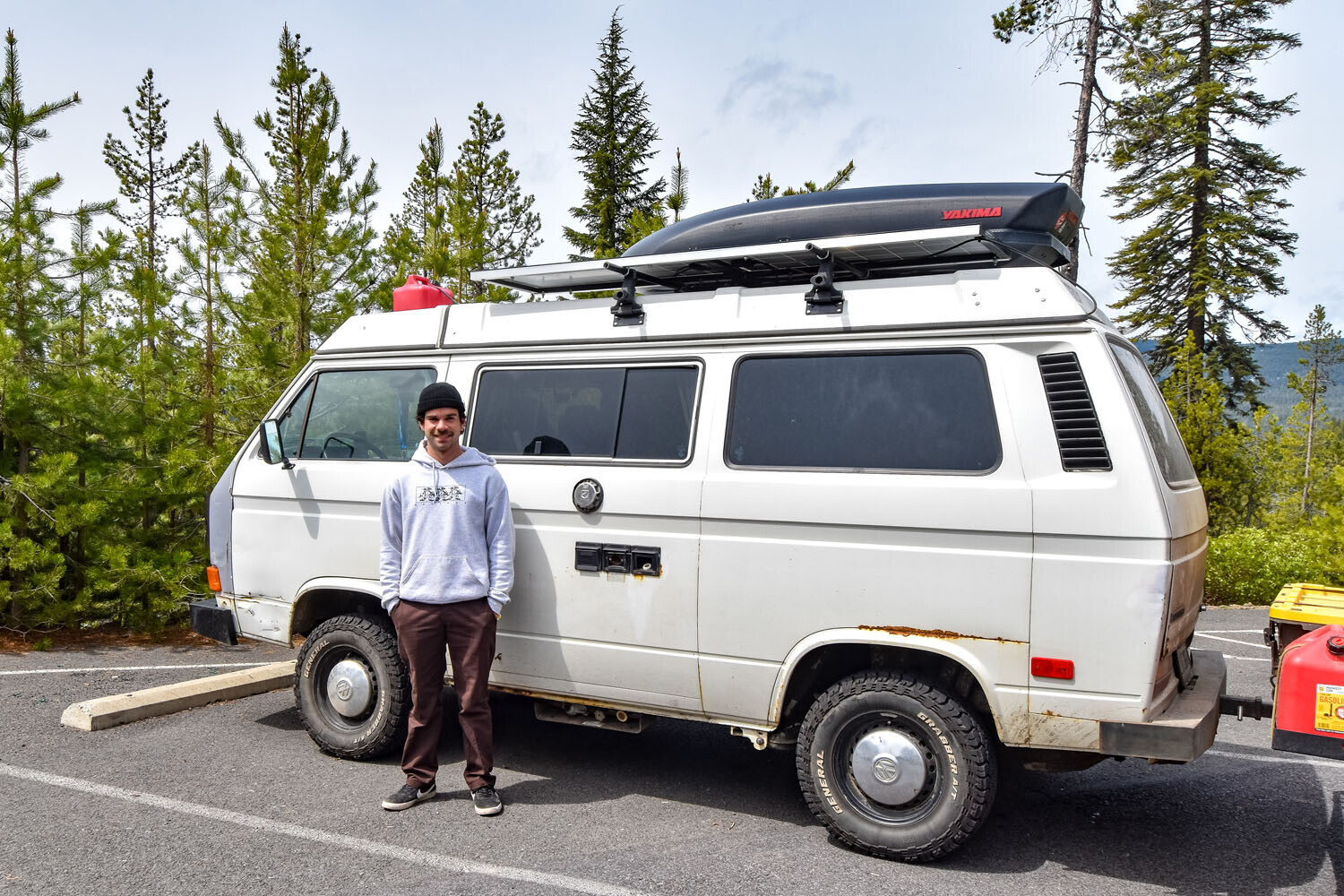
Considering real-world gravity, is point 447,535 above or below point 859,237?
below

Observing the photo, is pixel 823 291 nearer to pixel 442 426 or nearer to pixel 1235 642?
pixel 442 426

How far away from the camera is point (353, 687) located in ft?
18.1

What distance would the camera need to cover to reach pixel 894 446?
14.1 feet

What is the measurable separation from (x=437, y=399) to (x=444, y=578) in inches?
33.9

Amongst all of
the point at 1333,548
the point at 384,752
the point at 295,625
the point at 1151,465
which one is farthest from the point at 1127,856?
the point at 1333,548

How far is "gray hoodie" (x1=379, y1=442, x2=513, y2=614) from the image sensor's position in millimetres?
4738

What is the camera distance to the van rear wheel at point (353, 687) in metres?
5.41

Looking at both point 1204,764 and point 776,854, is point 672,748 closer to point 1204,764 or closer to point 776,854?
point 776,854

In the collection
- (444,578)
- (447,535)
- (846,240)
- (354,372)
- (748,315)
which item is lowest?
(444,578)

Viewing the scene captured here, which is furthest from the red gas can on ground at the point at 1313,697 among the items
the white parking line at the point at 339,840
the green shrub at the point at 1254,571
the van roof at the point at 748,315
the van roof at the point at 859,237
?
the green shrub at the point at 1254,571

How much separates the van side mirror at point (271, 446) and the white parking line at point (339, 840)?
188 cm

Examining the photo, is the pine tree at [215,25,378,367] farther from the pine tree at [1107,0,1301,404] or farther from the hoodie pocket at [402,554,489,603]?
the pine tree at [1107,0,1301,404]

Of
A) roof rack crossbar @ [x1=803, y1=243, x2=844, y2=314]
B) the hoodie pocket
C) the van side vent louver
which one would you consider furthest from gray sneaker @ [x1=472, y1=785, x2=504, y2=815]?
the van side vent louver

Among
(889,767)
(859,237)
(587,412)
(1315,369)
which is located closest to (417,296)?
(587,412)
